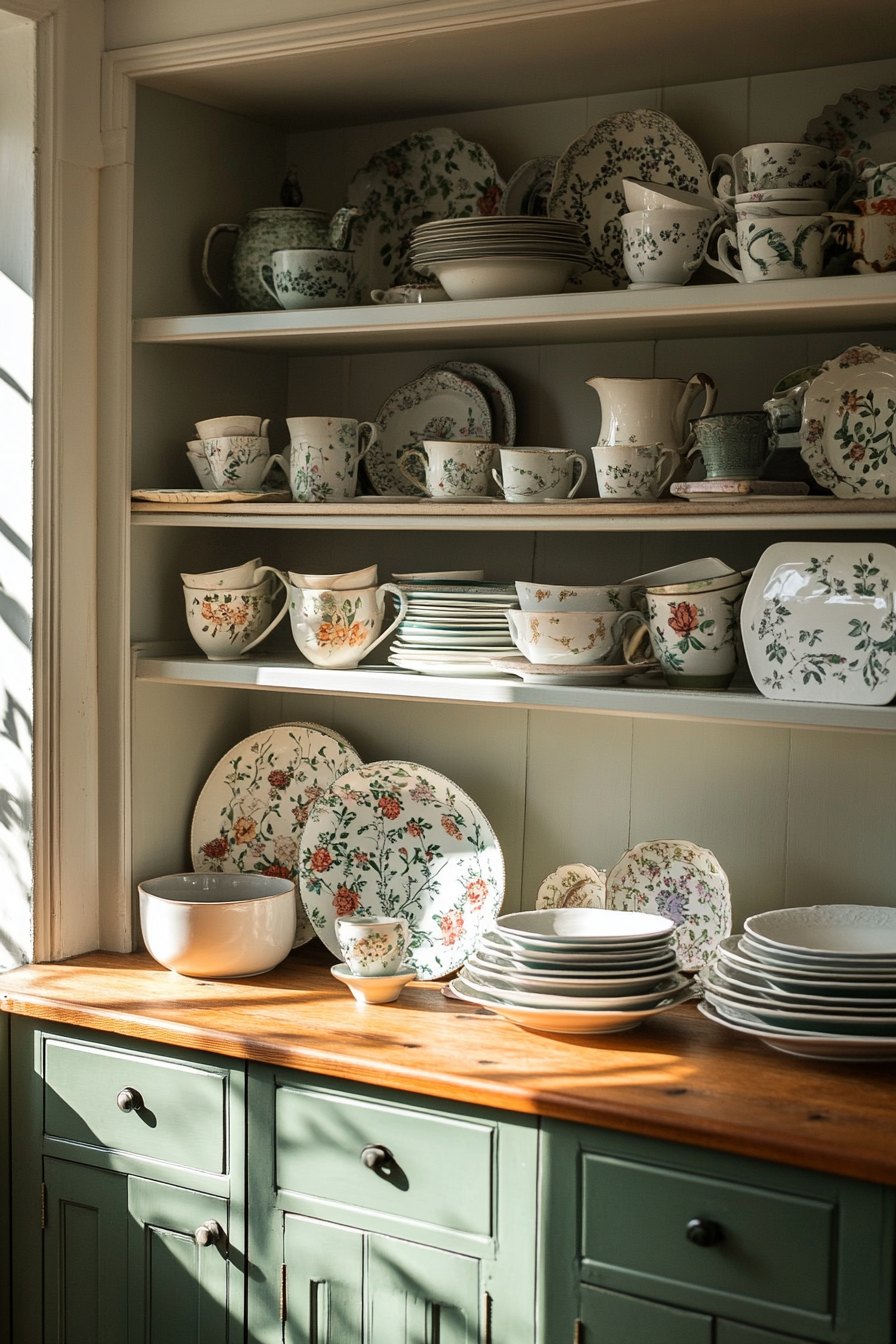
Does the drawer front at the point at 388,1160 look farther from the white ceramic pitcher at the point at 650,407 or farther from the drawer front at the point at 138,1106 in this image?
the white ceramic pitcher at the point at 650,407

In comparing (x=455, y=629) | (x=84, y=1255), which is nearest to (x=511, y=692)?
(x=455, y=629)

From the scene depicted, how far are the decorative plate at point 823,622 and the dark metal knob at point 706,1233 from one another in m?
0.70

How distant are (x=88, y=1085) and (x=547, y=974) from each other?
0.76 meters

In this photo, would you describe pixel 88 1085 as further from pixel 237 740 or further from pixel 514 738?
pixel 514 738

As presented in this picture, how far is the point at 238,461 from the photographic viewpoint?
2.38 m

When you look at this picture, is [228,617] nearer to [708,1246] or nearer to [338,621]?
[338,621]

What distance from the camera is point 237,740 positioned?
8.84 ft

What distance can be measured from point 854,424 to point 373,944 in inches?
40.8

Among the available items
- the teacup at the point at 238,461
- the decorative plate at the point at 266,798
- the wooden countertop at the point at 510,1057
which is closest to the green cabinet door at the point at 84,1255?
the wooden countertop at the point at 510,1057

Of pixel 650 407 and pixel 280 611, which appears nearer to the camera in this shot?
pixel 650 407

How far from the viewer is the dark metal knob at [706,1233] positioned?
171 cm

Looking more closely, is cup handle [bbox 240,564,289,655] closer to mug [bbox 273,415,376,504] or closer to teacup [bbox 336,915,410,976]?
mug [bbox 273,415,376,504]

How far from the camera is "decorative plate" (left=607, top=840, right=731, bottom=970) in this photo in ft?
7.30

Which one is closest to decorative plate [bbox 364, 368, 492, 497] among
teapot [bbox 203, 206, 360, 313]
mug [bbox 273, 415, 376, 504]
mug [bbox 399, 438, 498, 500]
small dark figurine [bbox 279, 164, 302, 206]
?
mug [bbox 273, 415, 376, 504]
